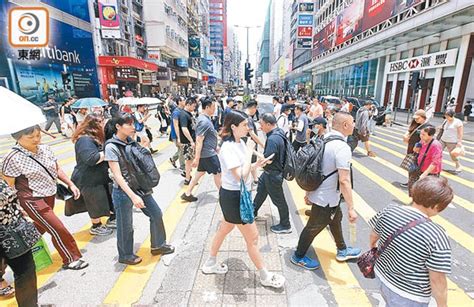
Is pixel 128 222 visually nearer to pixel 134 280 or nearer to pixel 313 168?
pixel 134 280

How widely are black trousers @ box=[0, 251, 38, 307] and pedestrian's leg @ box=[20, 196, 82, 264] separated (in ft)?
2.18

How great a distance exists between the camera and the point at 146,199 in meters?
3.18

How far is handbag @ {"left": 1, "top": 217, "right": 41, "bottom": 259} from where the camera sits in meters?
2.09

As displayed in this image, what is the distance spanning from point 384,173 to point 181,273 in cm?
632

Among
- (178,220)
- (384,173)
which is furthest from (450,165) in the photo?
(178,220)

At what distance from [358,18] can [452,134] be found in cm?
2824

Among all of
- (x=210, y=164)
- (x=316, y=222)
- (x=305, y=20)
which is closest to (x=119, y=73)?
(x=210, y=164)

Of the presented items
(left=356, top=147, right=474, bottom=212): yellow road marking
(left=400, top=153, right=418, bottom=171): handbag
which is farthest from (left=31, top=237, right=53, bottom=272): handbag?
(left=356, top=147, right=474, bottom=212): yellow road marking

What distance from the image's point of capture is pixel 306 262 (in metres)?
3.21

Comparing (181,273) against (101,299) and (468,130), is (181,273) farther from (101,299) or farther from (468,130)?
(468,130)

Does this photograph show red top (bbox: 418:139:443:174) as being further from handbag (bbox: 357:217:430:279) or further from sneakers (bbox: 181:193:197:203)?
sneakers (bbox: 181:193:197:203)

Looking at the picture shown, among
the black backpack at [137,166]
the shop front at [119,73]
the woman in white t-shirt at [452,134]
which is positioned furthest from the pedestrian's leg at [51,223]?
the shop front at [119,73]

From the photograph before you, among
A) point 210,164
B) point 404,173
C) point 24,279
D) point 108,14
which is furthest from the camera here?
point 108,14

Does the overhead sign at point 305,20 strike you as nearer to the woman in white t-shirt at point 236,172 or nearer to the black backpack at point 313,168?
the black backpack at point 313,168
